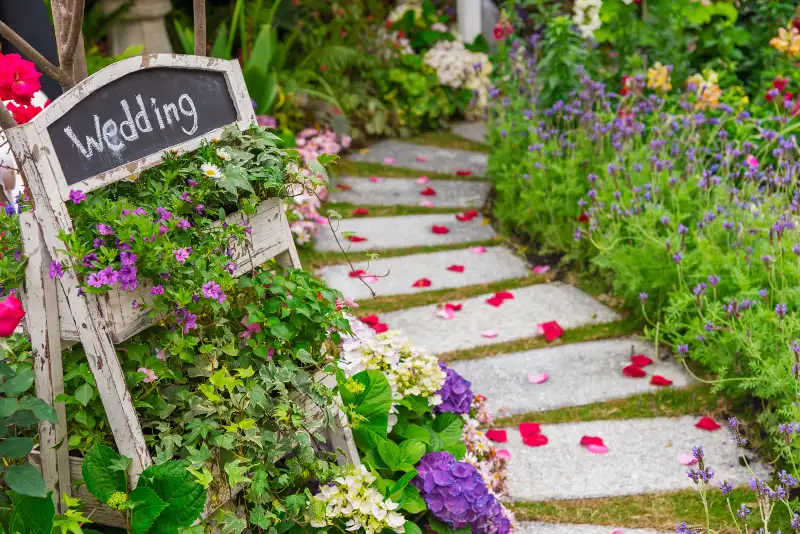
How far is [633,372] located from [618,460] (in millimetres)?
461

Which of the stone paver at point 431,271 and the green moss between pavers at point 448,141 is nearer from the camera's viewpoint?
the stone paver at point 431,271

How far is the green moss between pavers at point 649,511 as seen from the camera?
2352 millimetres

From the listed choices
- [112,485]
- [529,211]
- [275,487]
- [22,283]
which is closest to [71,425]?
[112,485]

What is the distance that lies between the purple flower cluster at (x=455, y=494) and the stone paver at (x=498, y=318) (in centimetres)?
115

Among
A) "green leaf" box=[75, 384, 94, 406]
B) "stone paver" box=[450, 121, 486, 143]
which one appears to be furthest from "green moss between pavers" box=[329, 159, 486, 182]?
"green leaf" box=[75, 384, 94, 406]

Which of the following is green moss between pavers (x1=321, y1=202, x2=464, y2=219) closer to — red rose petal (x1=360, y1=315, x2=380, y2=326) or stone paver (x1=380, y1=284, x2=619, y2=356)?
stone paver (x1=380, y1=284, x2=619, y2=356)

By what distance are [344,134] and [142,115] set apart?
11.9ft

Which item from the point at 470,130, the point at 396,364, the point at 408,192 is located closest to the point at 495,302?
the point at 396,364

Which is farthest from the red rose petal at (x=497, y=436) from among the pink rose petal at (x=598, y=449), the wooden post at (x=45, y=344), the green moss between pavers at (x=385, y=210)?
the green moss between pavers at (x=385, y=210)

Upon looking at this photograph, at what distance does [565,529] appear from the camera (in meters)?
2.36

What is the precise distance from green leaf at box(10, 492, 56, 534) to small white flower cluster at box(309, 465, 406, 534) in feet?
1.79

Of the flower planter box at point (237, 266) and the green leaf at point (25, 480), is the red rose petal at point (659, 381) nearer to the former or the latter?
the flower planter box at point (237, 266)

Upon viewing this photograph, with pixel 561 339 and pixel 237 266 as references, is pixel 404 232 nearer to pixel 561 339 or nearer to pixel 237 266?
pixel 561 339

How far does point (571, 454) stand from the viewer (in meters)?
2.70
